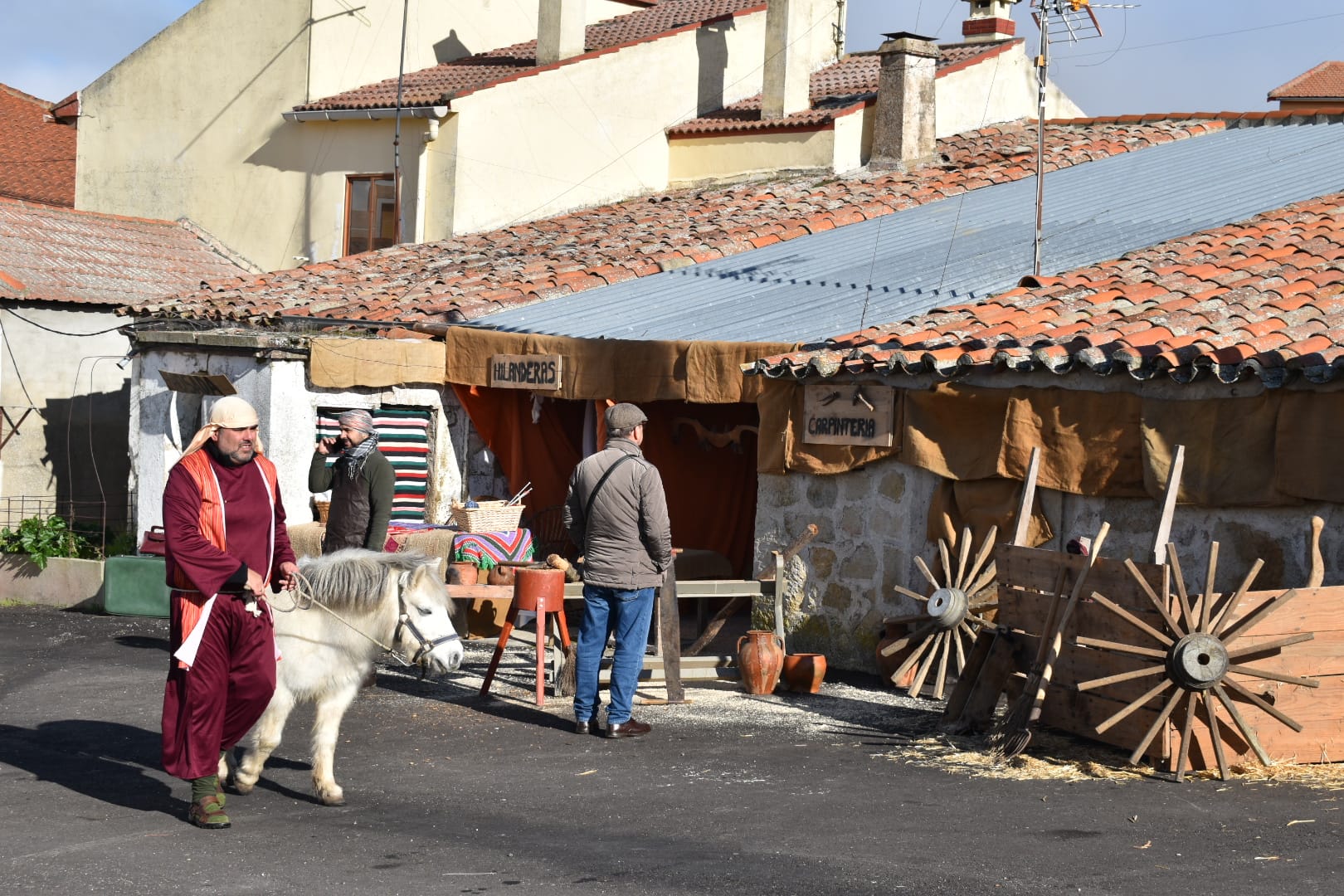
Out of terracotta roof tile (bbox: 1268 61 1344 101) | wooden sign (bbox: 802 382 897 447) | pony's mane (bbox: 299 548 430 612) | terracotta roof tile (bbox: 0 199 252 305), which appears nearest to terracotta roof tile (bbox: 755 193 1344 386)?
wooden sign (bbox: 802 382 897 447)

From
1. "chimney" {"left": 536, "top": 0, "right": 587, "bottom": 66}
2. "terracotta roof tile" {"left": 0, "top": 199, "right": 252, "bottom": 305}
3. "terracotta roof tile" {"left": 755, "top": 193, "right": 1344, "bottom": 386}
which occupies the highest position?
"chimney" {"left": 536, "top": 0, "right": 587, "bottom": 66}

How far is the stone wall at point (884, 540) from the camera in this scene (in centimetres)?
935

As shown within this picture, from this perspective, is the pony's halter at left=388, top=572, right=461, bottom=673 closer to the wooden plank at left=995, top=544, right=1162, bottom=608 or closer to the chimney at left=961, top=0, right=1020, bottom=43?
the wooden plank at left=995, top=544, right=1162, bottom=608

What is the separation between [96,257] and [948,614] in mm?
13381

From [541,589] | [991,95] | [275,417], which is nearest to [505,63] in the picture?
[991,95]

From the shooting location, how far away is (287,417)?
542 inches

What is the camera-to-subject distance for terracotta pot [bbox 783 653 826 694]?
10344 millimetres

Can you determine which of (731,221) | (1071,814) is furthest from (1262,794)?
(731,221)

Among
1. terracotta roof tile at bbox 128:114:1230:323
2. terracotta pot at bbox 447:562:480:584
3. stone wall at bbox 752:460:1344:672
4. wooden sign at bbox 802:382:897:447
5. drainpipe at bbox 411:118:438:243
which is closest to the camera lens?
stone wall at bbox 752:460:1344:672

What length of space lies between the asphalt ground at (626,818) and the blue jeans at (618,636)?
24 cm

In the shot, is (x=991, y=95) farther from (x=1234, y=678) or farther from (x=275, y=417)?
(x=1234, y=678)

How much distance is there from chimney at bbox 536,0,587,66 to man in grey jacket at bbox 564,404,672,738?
1284 centimetres

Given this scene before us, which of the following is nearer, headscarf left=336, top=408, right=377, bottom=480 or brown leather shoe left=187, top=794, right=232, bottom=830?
brown leather shoe left=187, top=794, right=232, bottom=830

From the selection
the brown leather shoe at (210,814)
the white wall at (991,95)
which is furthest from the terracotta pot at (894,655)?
the white wall at (991,95)
